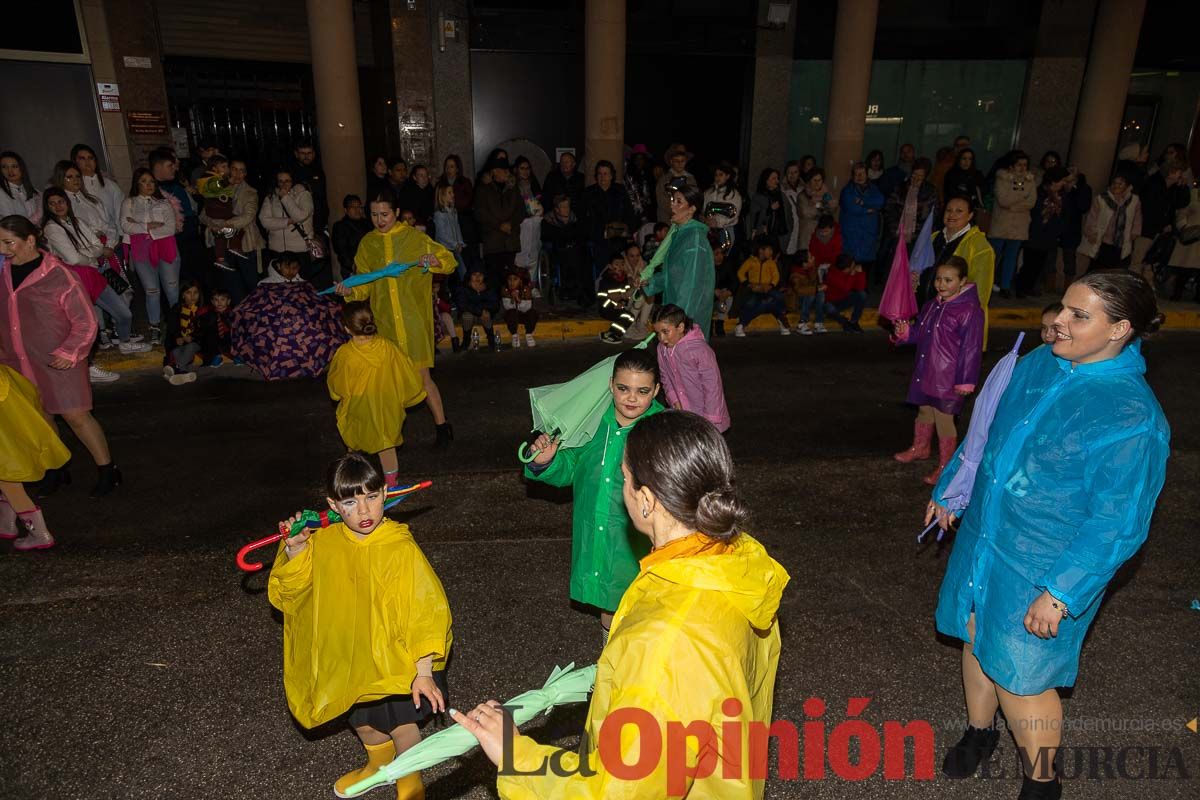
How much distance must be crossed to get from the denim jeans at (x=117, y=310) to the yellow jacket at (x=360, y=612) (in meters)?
7.67

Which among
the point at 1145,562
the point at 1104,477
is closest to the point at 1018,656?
the point at 1104,477

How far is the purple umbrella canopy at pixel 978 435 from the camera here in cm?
346

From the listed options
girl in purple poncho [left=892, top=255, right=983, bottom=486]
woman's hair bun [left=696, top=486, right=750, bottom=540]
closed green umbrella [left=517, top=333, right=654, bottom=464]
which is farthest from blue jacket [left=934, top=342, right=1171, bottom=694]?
girl in purple poncho [left=892, top=255, right=983, bottom=486]

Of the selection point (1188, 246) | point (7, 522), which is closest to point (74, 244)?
point (7, 522)

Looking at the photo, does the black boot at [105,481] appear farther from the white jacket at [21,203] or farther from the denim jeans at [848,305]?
the denim jeans at [848,305]

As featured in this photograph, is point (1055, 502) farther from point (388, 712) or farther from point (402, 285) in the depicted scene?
point (402, 285)

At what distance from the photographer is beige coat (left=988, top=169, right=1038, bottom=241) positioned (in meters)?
12.3

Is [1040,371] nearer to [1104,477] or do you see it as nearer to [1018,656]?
[1104,477]

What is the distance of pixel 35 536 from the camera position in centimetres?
546

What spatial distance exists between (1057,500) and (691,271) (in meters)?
3.94

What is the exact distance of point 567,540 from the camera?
5637 millimetres

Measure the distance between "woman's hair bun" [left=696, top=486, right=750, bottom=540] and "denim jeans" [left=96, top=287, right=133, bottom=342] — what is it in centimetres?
930

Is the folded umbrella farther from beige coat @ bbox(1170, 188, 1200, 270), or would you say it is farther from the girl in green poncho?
beige coat @ bbox(1170, 188, 1200, 270)

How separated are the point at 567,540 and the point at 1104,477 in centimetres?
348
